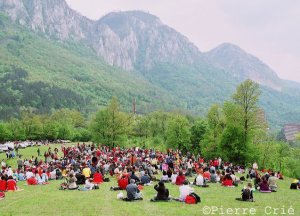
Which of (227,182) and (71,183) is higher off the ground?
(227,182)

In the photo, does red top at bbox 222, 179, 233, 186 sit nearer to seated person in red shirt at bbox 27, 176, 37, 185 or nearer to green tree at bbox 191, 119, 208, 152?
seated person in red shirt at bbox 27, 176, 37, 185

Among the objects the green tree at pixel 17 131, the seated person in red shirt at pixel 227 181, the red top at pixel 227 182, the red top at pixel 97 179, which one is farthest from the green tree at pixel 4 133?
the red top at pixel 227 182

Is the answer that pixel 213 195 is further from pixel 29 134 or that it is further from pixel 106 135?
pixel 29 134

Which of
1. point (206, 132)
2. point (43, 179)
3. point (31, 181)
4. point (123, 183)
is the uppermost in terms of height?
point (206, 132)

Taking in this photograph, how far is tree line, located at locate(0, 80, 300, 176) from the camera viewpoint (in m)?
51.2

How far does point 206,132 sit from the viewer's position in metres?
68.4

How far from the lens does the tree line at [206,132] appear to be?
51188 millimetres

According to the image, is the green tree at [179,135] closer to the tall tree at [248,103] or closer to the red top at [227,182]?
the tall tree at [248,103]

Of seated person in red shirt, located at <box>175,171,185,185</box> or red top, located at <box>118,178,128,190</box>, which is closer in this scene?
red top, located at <box>118,178,128,190</box>

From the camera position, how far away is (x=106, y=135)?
73.0 metres

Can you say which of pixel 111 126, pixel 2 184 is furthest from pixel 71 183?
pixel 111 126

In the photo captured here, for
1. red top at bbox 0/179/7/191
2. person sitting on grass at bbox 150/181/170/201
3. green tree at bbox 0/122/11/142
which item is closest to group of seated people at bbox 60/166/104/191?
red top at bbox 0/179/7/191

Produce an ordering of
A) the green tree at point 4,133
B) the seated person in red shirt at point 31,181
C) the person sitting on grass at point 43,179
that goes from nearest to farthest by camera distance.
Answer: the seated person in red shirt at point 31,181
the person sitting on grass at point 43,179
the green tree at point 4,133

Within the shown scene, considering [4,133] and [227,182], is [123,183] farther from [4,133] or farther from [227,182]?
[4,133]
